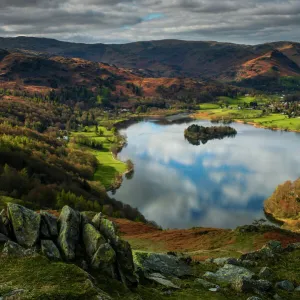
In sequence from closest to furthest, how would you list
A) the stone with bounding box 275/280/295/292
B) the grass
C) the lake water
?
the grass
the stone with bounding box 275/280/295/292
the lake water

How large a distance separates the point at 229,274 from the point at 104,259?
11.8 metres

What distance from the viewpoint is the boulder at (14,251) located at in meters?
19.3

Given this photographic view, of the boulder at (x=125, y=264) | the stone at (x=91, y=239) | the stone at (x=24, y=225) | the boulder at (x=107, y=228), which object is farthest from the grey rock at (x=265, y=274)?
the stone at (x=24, y=225)

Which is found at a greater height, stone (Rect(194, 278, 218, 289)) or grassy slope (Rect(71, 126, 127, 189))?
stone (Rect(194, 278, 218, 289))

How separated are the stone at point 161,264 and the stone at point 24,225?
8529mm

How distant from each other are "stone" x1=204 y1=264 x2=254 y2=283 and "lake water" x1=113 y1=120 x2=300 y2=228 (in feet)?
212

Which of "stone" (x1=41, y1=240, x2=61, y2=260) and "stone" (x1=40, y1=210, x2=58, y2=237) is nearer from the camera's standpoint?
"stone" (x1=41, y1=240, x2=61, y2=260)

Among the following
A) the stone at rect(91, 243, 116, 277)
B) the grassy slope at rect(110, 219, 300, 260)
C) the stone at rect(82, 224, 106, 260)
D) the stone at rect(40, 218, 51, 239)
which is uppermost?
the stone at rect(40, 218, 51, 239)

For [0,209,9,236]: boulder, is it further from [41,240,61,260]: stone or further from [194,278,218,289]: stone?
[194,278,218,289]: stone

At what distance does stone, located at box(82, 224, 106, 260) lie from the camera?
846 inches

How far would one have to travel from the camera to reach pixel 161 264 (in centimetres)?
2861

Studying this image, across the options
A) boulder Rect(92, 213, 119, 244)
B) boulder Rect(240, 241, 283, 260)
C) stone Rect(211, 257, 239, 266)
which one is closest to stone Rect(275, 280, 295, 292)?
stone Rect(211, 257, 239, 266)

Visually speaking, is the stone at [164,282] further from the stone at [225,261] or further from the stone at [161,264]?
the stone at [225,261]

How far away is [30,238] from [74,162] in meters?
133
